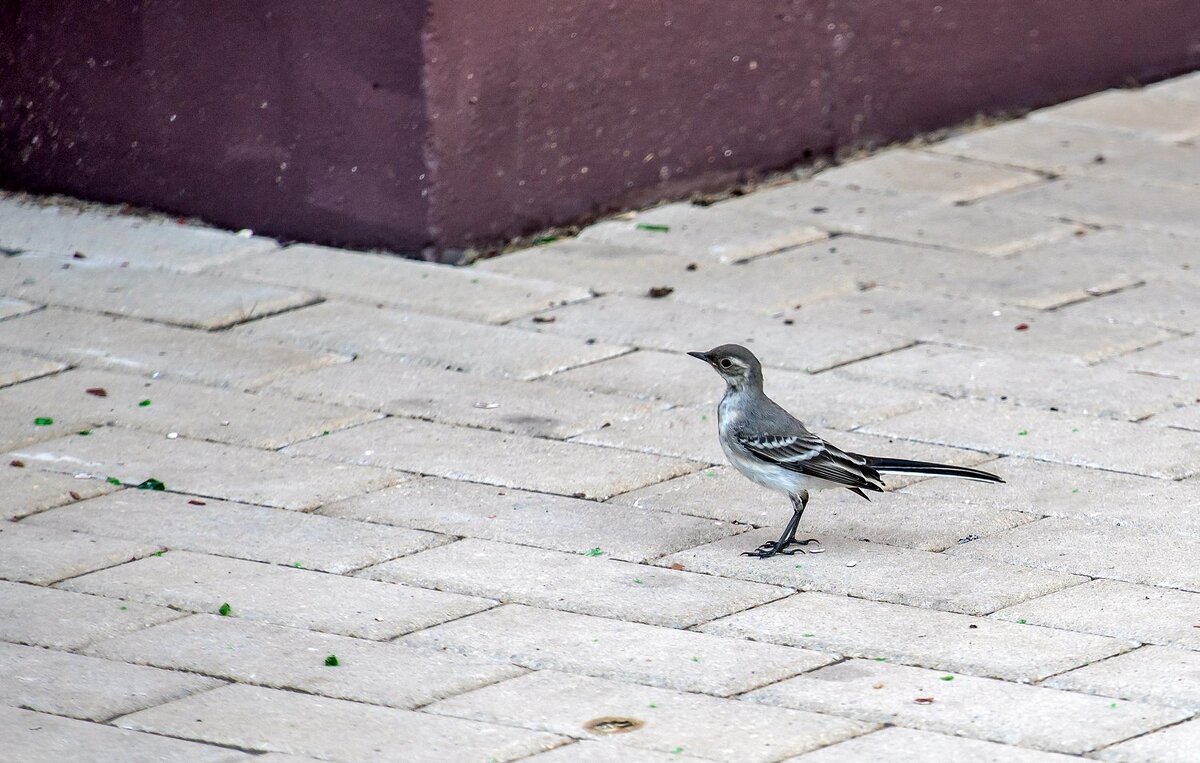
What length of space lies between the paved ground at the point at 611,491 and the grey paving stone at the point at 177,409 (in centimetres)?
2

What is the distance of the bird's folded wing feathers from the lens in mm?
5070

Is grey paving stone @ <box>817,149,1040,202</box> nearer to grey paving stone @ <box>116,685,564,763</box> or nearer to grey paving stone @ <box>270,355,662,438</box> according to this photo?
grey paving stone @ <box>270,355,662,438</box>

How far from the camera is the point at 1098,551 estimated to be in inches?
203

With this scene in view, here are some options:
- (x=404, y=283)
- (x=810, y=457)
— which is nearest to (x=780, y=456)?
(x=810, y=457)

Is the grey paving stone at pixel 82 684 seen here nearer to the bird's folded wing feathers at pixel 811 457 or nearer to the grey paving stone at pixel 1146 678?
the bird's folded wing feathers at pixel 811 457

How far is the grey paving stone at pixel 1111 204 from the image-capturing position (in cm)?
837

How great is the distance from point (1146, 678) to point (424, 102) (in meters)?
4.16

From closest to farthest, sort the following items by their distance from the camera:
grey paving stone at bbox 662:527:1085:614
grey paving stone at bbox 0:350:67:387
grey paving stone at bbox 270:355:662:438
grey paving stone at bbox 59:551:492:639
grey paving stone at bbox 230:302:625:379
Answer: grey paving stone at bbox 59:551:492:639 < grey paving stone at bbox 662:527:1085:614 < grey paving stone at bbox 270:355:662:438 < grey paving stone at bbox 0:350:67:387 < grey paving stone at bbox 230:302:625:379

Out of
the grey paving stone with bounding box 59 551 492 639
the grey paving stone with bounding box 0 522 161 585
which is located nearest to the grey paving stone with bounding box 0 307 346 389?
the grey paving stone with bounding box 0 522 161 585

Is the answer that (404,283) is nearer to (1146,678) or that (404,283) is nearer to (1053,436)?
(1053,436)

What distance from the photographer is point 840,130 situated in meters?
9.16

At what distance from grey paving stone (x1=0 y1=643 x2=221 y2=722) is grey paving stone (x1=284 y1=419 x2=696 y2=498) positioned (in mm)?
1526

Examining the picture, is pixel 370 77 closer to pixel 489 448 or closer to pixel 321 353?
pixel 321 353

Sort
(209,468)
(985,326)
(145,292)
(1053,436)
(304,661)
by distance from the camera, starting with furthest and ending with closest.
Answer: (145,292), (985,326), (1053,436), (209,468), (304,661)
